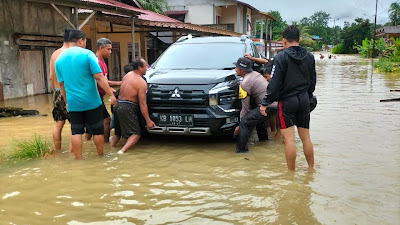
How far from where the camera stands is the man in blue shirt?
4992 millimetres

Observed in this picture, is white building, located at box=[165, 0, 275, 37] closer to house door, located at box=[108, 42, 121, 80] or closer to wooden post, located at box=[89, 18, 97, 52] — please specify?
house door, located at box=[108, 42, 121, 80]

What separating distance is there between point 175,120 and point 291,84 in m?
1.96

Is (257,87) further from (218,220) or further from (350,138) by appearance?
(218,220)

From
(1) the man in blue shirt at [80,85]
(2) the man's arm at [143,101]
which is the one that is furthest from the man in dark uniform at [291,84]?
(1) the man in blue shirt at [80,85]

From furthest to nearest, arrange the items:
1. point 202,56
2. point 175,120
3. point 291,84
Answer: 1. point 202,56
2. point 175,120
3. point 291,84

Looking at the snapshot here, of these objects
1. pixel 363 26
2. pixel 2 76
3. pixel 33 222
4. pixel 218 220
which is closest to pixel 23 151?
pixel 33 222

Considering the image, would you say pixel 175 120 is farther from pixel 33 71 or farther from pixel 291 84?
pixel 33 71

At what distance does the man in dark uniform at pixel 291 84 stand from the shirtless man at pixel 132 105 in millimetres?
1967

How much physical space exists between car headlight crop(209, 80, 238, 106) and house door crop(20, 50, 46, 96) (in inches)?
386

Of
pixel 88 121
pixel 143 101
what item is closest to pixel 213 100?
pixel 143 101

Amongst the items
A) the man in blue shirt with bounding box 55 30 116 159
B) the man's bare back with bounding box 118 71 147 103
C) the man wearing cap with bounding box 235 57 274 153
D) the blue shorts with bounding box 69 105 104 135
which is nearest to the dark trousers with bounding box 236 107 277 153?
the man wearing cap with bounding box 235 57 274 153

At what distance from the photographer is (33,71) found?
1382cm

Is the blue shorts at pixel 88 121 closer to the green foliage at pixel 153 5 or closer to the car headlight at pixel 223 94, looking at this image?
the car headlight at pixel 223 94

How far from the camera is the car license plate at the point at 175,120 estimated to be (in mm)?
5719
